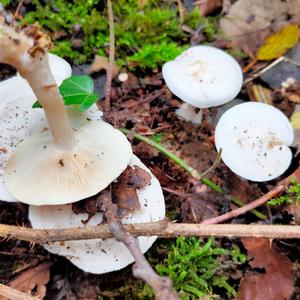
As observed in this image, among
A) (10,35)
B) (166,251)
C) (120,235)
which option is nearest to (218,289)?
(166,251)

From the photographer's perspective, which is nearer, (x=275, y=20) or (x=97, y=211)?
(x=97, y=211)

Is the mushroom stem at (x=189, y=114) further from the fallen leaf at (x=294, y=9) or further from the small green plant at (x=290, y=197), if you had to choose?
the fallen leaf at (x=294, y=9)

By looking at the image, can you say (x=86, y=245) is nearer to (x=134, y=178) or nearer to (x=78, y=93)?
(x=134, y=178)

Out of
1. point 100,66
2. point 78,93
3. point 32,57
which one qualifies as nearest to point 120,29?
point 100,66

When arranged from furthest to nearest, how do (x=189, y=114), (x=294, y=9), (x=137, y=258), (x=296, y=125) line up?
(x=294, y=9) → (x=189, y=114) → (x=296, y=125) → (x=137, y=258)

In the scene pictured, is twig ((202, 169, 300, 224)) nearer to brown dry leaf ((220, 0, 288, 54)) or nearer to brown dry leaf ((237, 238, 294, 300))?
brown dry leaf ((237, 238, 294, 300))

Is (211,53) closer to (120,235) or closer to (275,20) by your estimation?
(275,20)

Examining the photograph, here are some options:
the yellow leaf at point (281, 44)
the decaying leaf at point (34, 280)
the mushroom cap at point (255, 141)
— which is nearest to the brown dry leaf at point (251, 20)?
the yellow leaf at point (281, 44)
